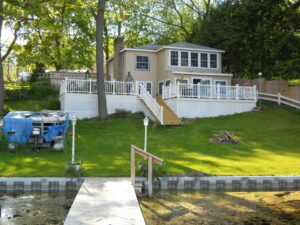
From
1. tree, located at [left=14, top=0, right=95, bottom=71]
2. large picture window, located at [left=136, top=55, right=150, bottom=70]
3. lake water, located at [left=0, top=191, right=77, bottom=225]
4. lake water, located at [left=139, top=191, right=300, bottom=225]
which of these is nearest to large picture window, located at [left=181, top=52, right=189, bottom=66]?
large picture window, located at [left=136, top=55, right=150, bottom=70]

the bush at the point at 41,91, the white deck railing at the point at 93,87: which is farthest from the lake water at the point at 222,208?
the bush at the point at 41,91

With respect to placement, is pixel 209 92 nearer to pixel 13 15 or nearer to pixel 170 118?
pixel 170 118

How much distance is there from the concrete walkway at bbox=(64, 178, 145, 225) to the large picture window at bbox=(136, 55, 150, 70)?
17.4 metres

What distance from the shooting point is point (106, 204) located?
7395 mm

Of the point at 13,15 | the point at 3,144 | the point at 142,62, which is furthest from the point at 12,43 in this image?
the point at 3,144

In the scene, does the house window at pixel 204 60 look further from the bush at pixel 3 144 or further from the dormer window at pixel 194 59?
the bush at pixel 3 144

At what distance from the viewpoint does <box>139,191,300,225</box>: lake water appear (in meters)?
7.09

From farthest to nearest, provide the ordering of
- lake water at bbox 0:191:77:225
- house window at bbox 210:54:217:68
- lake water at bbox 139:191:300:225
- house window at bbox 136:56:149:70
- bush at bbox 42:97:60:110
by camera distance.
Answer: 1. house window at bbox 210:54:217:68
2. house window at bbox 136:56:149:70
3. bush at bbox 42:97:60:110
4. lake water at bbox 139:191:300:225
5. lake water at bbox 0:191:77:225

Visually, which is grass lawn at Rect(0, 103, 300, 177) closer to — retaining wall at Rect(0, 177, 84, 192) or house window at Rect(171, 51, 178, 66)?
retaining wall at Rect(0, 177, 84, 192)

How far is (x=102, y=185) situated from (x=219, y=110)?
1309 centimetres

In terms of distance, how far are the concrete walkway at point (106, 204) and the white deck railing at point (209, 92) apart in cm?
1132

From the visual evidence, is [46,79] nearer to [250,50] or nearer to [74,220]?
[250,50]

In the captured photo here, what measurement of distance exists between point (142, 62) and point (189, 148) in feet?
44.3

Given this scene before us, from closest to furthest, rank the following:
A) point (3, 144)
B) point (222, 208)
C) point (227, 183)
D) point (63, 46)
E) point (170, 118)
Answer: point (222, 208) < point (227, 183) < point (3, 144) < point (170, 118) < point (63, 46)
